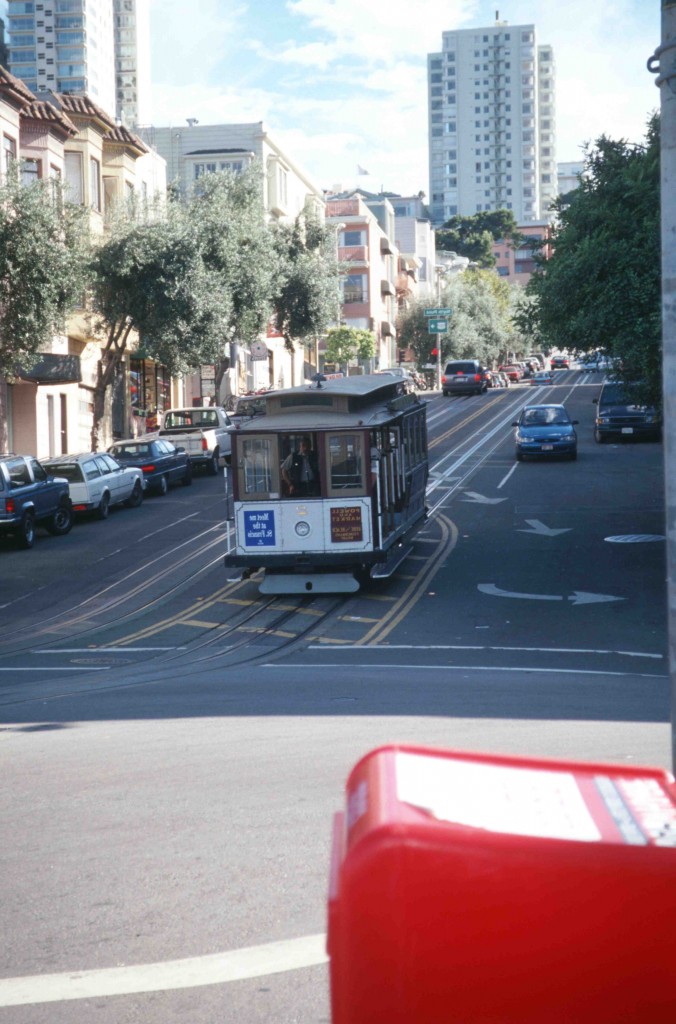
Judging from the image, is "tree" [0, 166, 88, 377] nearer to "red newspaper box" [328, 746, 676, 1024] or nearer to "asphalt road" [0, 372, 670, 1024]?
"asphalt road" [0, 372, 670, 1024]

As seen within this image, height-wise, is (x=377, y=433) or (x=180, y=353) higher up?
(x=180, y=353)

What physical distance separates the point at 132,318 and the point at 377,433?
2272 centimetres

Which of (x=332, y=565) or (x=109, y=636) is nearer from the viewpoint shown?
(x=109, y=636)

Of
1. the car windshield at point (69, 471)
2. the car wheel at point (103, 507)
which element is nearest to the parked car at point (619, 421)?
the car wheel at point (103, 507)

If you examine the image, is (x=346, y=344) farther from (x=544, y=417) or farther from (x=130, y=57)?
(x=130, y=57)

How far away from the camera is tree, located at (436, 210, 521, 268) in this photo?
163375 millimetres

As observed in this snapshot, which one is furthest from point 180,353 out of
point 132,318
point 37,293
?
point 37,293

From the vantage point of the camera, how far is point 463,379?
68.9 metres

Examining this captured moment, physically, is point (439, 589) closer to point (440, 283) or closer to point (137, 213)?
point (137, 213)

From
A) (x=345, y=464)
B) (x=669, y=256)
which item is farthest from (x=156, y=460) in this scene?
(x=669, y=256)

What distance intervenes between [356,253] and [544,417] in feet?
189

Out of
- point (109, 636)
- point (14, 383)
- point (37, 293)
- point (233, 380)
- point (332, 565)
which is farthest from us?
point (233, 380)

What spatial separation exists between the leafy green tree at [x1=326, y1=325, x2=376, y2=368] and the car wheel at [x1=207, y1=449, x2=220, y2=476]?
35947 mm

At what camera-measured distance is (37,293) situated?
3105cm
